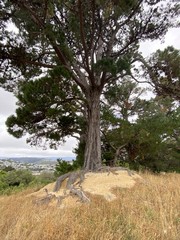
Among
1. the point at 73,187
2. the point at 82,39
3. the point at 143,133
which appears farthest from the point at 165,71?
the point at 73,187

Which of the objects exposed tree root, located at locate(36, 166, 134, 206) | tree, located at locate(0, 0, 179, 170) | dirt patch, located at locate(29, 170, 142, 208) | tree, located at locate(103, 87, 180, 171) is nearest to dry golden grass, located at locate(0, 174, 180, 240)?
dirt patch, located at locate(29, 170, 142, 208)

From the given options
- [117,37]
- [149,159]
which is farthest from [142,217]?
[149,159]

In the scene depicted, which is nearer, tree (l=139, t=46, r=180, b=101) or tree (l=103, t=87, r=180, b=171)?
tree (l=139, t=46, r=180, b=101)

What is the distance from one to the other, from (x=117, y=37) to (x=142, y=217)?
775 cm

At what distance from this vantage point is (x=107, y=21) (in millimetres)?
8531

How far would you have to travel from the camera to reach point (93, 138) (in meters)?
8.81

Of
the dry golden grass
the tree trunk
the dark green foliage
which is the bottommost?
the dry golden grass

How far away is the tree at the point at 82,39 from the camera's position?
280 inches

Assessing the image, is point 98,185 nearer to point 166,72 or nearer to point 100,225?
point 100,225

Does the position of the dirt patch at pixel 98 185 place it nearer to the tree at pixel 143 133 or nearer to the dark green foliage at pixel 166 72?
the tree at pixel 143 133

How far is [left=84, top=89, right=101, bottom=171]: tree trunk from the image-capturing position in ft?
28.2

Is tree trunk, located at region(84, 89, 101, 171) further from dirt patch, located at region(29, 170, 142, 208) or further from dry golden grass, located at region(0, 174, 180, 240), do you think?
dry golden grass, located at region(0, 174, 180, 240)

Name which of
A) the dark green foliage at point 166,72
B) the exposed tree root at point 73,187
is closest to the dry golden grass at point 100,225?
the exposed tree root at point 73,187

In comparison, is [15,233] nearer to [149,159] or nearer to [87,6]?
[87,6]
